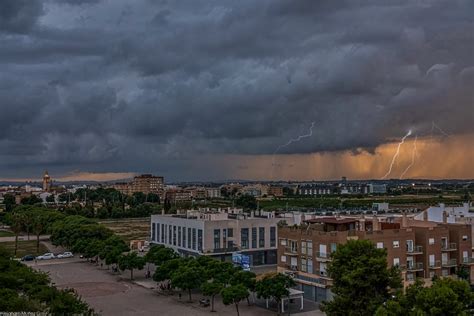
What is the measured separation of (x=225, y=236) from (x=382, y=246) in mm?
32563

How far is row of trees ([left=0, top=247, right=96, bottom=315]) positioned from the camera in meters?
35.1

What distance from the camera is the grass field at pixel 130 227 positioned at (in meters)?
130

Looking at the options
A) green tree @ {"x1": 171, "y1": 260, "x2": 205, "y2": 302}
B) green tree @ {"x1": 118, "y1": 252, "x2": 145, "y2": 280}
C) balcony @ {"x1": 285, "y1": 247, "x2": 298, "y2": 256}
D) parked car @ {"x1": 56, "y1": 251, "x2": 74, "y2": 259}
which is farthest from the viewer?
parked car @ {"x1": 56, "y1": 251, "x2": 74, "y2": 259}

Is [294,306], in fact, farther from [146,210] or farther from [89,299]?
[146,210]

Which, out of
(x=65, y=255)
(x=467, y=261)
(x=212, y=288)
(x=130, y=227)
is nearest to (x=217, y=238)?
(x=212, y=288)

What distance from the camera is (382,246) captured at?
55.2 meters

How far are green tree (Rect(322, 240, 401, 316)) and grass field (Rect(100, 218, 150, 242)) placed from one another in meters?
83.0

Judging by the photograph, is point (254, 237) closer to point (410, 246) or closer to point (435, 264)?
point (410, 246)

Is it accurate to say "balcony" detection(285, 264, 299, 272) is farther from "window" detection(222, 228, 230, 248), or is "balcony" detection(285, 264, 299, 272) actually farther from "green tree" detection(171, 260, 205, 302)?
"window" detection(222, 228, 230, 248)

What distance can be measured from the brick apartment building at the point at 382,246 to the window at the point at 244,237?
72.2ft

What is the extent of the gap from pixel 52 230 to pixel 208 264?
196 feet

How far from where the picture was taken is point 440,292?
1247 inches

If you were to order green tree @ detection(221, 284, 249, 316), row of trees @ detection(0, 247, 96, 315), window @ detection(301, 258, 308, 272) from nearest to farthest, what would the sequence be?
1. row of trees @ detection(0, 247, 96, 315)
2. green tree @ detection(221, 284, 249, 316)
3. window @ detection(301, 258, 308, 272)

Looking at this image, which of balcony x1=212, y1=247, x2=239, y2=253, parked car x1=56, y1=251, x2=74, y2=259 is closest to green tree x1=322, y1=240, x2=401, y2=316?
balcony x1=212, y1=247, x2=239, y2=253
